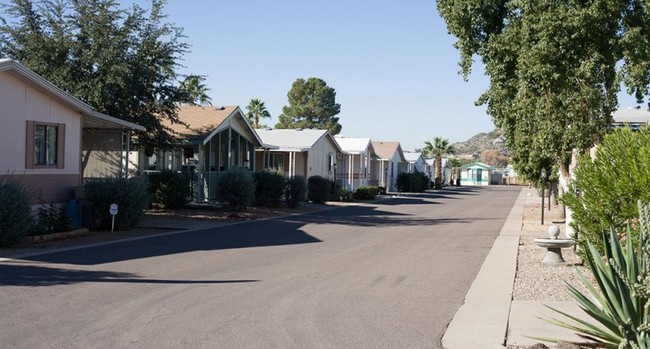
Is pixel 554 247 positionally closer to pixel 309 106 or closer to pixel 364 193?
pixel 364 193

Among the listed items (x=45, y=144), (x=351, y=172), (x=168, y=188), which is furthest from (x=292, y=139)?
(x=45, y=144)

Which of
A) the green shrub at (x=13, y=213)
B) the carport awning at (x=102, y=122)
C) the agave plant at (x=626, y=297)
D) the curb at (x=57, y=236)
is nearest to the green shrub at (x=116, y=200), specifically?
the curb at (x=57, y=236)

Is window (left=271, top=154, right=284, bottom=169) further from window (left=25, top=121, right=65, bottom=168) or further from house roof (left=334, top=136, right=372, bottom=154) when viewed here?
window (left=25, top=121, right=65, bottom=168)

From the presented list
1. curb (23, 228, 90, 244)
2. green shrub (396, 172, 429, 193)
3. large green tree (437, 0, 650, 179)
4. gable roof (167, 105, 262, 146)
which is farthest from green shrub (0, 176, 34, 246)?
green shrub (396, 172, 429, 193)

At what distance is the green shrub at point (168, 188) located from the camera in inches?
1147

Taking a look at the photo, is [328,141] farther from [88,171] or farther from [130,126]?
[130,126]

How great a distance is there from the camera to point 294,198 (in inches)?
1391

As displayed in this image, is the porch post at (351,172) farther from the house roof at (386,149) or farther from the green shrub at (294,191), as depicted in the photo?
the green shrub at (294,191)

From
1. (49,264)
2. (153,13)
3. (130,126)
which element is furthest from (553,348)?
(153,13)

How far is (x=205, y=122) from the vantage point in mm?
34781

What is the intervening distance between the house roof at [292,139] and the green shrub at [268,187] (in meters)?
8.31

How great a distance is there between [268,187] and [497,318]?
24584mm

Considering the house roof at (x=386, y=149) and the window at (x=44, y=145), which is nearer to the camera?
the window at (x=44, y=145)

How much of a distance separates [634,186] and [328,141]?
3928 cm
